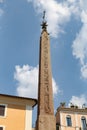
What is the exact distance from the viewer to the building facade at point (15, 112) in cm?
1733

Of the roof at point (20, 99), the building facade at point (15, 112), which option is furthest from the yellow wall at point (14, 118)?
the roof at point (20, 99)

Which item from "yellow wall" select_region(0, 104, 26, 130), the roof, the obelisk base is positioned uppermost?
the roof

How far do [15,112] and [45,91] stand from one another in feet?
23.9

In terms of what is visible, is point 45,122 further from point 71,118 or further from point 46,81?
point 71,118

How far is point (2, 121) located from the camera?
17297 millimetres

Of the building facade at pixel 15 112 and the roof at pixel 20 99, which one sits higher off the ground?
the roof at pixel 20 99

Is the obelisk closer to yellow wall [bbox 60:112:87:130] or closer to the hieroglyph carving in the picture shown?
the hieroglyph carving

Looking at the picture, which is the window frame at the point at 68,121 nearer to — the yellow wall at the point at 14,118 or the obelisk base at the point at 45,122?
the yellow wall at the point at 14,118

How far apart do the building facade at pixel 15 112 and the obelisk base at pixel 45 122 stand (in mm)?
7484

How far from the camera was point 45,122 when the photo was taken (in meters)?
10.1

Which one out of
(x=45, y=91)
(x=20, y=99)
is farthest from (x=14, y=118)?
(x=45, y=91)

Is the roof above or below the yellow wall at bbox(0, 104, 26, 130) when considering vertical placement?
above

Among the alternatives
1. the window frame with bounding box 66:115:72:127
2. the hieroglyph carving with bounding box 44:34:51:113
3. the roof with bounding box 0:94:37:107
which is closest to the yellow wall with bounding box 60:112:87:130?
the window frame with bounding box 66:115:72:127

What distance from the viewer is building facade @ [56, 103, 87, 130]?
30.9m
